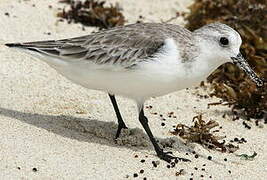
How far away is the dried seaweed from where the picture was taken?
664 centimetres

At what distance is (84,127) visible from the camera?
662 centimetres

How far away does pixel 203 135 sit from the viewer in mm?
6676

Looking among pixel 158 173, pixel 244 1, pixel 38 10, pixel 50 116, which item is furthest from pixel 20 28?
pixel 158 173

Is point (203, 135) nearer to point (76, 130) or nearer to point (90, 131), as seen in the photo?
point (90, 131)

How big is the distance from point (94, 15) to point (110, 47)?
9.89ft

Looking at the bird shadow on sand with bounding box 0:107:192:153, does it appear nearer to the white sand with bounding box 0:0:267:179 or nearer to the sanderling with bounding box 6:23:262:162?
the white sand with bounding box 0:0:267:179

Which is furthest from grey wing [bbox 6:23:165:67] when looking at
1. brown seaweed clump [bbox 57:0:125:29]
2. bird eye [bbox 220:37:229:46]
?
brown seaweed clump [bbox 57:0:125:29]

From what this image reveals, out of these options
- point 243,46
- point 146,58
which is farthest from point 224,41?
point 243,46

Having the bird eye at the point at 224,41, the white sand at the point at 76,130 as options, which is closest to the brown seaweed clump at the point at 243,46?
the white sand at the point at 76,130

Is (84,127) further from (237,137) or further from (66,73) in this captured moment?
(237,137)

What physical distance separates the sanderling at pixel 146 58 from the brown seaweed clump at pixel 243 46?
115 cm

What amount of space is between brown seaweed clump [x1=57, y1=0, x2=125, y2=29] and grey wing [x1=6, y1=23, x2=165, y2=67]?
274 centimetres

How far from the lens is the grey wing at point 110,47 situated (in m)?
6.06

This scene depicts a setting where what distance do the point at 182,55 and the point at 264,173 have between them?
139 cm
